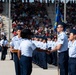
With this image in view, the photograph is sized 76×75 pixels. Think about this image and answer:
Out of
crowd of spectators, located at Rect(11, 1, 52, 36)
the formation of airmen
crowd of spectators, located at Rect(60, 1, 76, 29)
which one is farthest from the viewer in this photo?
crowd of spectators, located at Rect(60, 1, 76, 29)

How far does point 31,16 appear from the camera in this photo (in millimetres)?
42844

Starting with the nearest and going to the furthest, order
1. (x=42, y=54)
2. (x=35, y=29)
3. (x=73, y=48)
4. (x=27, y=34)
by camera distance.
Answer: (x=27, y=34) → (x=73, y=48) → (x=42, y=54) → (x=35, y=29)

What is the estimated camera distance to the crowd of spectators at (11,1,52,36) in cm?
3970

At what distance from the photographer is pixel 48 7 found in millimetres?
44688

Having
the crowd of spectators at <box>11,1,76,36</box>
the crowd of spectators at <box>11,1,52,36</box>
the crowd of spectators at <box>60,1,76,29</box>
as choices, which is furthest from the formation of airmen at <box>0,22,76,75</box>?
the crowd of spectators at <box>60,1,76,29</box>

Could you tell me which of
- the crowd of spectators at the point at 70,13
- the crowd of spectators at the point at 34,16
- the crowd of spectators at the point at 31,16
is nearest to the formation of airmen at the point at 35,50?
the crowd of spectators at the point at 31,16

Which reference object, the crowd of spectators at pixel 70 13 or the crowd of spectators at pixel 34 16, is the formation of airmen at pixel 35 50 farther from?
the crowd of spectators at pixel 70 13

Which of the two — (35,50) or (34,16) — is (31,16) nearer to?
(34,16)

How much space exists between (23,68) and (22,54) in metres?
0.37

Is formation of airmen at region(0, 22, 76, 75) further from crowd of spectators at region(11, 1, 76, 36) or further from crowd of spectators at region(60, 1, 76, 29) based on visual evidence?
crowd of spectators at region(60, 1, 76, 29)

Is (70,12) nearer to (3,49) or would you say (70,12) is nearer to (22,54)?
(3,49)

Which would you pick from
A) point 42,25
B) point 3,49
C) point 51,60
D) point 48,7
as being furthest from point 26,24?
point 51,60

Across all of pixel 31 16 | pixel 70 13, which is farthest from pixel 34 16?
pixel 70 13

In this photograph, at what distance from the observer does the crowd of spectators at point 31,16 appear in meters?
39.7
